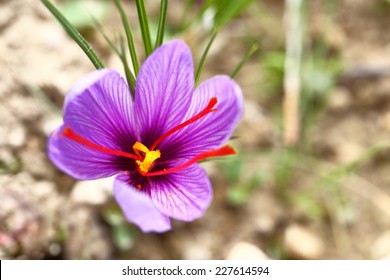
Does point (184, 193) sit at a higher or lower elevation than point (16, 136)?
lower

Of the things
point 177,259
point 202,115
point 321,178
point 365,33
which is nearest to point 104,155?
point 202,115

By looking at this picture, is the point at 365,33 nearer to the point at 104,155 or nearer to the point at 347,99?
the point at 347,99

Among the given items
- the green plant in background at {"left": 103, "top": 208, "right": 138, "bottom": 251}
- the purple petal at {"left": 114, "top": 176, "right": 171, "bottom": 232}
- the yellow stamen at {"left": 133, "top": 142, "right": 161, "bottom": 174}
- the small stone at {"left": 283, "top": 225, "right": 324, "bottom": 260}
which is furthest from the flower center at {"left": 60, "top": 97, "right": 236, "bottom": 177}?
the small stone at {"left": 283, "top": 225, "right": 324, "bottom": 260}

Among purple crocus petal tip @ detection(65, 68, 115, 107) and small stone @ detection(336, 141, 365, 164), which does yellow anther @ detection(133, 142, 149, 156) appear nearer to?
purple crocus petal tip @ detection(65, 68, 115, 107)

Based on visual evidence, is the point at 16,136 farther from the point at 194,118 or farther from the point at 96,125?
the point at 194,118

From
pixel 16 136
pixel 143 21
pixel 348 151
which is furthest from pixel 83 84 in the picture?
pixel 348 151

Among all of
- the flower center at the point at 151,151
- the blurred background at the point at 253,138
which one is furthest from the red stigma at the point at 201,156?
the blurred background at the point at 253,138
